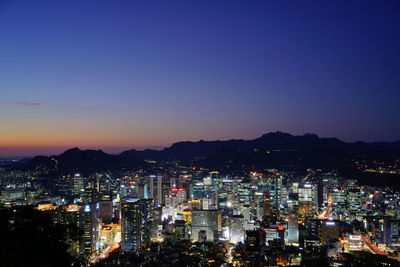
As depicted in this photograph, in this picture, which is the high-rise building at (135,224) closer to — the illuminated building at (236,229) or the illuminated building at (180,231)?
the illuminated building at (180,231)

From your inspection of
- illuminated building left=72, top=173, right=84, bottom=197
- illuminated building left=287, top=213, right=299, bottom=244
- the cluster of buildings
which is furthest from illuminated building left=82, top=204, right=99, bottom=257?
illuminated building left=287, top=213, right=299, bottom=244

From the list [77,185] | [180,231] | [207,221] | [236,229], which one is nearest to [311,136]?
[77,185]

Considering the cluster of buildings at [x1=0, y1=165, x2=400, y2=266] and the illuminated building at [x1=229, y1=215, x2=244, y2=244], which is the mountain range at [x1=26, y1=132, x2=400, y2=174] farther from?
the illuminated building at [x1=229, y1=215, x2=244, y2=244]

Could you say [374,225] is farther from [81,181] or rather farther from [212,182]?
[81,181]

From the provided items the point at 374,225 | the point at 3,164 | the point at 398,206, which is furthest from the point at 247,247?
the point at 3,164

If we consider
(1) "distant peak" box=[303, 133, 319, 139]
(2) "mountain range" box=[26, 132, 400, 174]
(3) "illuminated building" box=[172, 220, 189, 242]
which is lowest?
(3) "illuminated building" box=[172, 220, 189, 242]

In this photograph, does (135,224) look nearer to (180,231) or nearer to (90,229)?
(90,229)

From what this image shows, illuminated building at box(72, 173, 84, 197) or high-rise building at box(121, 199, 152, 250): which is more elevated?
illuminated building at box(72, 173, 84, 197)

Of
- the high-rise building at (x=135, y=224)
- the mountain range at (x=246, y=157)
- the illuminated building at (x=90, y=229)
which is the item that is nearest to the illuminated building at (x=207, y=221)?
the high-rise building at (x=135, y=224)

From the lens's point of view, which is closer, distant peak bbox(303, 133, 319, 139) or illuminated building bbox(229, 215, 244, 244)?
illuminated building bbox(229, 215, 244, 244)

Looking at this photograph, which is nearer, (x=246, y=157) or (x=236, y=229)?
(x=236, y=229)

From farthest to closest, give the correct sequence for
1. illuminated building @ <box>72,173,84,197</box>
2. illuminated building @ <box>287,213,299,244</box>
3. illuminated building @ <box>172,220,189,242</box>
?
1. illuminated building @ <box>72,173,84,197</box>
2. illuminated building @ <box>172,220,189,242</box>
3. illuminated building @ <box>287,213,299,244</box>
